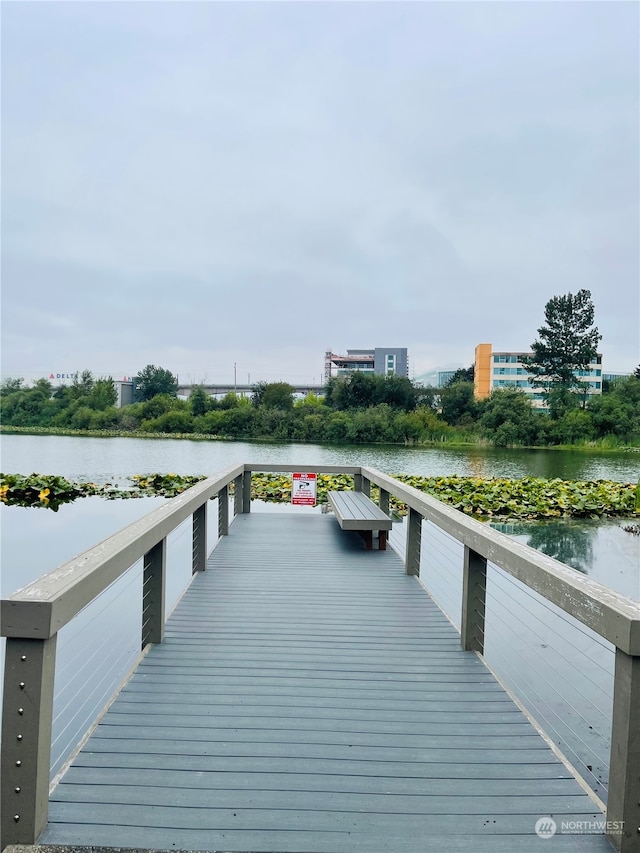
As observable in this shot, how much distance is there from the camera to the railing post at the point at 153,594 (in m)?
2.85

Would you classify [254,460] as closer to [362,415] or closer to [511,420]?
[362,415]

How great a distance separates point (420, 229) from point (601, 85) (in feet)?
49.1

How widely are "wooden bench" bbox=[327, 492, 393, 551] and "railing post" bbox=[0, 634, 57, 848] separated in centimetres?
380

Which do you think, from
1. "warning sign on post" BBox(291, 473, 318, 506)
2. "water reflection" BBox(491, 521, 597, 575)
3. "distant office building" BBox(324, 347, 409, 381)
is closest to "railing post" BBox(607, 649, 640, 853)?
"water reflection" BBox(491, 521, 597, 575)

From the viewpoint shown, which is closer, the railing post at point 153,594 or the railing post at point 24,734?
the railing post at point 24,734

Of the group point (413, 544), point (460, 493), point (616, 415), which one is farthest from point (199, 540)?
point (616, 415)

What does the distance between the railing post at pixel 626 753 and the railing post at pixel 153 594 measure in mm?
2034

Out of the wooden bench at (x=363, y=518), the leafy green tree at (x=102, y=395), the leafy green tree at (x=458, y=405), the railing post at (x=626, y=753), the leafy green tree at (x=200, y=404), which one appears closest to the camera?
the railing post at (x=626, y=753)

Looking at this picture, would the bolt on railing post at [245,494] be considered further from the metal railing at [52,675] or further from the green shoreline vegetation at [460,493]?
the metal railing at [52,675]

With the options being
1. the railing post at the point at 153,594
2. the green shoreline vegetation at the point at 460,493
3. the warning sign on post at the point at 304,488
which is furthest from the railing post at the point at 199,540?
the green shoreline vegetation at the point at 460,493

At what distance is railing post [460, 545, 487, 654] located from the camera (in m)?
2.80

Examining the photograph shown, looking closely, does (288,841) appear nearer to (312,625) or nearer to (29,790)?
(29,790)
